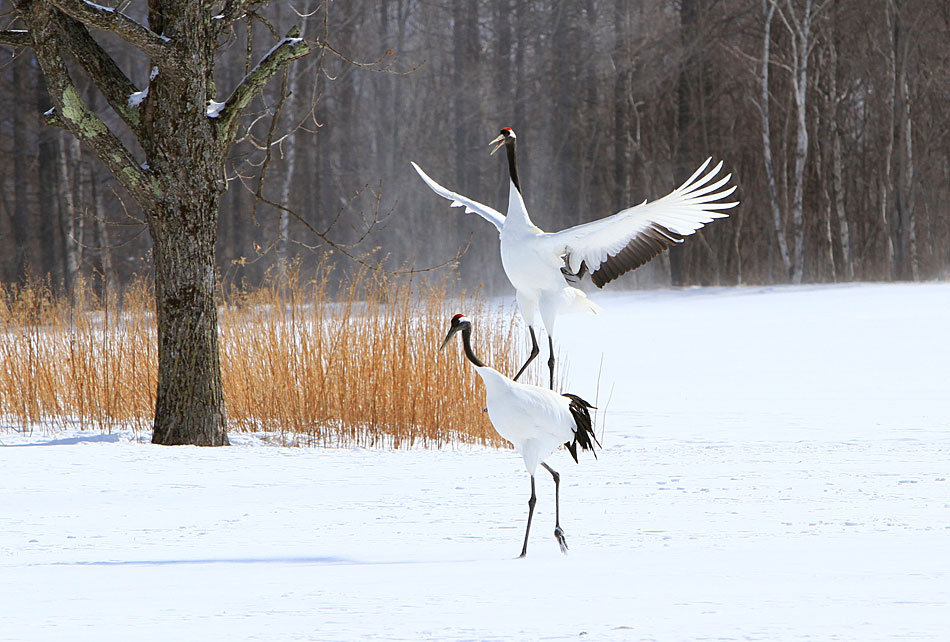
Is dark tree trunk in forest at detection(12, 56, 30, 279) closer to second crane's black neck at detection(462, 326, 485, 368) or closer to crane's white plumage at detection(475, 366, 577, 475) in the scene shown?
second crane's black neck at detection(462, 326, 485, 368)

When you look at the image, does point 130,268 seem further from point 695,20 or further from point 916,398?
point 916,398

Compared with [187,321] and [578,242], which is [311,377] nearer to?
[187,321]

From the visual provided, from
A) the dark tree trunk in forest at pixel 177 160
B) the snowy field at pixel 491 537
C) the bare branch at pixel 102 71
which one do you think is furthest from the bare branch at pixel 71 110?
the snowy field at pixel 491 537

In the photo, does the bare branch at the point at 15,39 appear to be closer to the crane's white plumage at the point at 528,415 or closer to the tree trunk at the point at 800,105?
the crane's white plumage at the point at 528,415

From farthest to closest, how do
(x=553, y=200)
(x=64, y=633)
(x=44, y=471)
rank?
(x=553, y=200) → (x=44, y=471) → (x=64, y=633)

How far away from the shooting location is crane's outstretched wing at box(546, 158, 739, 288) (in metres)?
4.33

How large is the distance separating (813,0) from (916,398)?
37.0 feet

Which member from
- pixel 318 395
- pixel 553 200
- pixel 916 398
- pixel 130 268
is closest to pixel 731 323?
pixel 916 398

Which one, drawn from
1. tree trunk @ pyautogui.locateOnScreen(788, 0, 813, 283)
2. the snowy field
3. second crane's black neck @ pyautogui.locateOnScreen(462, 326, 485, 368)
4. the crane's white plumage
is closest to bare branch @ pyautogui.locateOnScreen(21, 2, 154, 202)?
the snowy field

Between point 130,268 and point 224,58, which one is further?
point 130,268

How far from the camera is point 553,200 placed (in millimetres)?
20125

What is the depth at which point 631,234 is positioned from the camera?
4543 mm

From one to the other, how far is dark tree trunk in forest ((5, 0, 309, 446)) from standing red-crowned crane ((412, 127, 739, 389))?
186 cm

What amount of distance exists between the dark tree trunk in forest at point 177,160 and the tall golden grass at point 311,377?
92 centimetres
